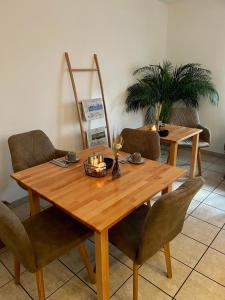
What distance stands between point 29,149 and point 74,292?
1.31 meters

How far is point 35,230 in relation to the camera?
4.72ft

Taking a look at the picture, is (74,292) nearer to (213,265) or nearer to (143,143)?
(213,265)

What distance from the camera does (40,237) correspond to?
137 cm

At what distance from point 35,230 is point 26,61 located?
5.56ft

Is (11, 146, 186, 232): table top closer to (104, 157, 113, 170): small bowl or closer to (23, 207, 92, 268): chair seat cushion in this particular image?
(104, 157, 113, 170): small bowl

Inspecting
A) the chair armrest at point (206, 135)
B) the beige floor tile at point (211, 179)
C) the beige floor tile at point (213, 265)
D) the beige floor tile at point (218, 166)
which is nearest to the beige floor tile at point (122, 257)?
the beige floor tile at point (213, 265)

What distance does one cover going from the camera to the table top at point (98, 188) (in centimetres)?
119

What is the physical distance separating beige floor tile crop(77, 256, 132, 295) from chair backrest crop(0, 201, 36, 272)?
22.2 inches

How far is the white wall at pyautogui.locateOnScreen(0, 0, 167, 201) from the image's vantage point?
7.36 feet

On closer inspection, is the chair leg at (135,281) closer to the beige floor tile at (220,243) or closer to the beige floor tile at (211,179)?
A: the beige floor tile at (220,243)

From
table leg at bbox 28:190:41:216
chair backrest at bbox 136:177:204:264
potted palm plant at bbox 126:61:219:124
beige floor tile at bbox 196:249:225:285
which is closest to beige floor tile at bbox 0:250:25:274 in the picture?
table leg at bbox 28:190:41:216

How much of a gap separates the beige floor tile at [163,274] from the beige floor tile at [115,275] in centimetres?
12

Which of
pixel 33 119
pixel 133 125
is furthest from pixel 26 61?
pixel 133 125

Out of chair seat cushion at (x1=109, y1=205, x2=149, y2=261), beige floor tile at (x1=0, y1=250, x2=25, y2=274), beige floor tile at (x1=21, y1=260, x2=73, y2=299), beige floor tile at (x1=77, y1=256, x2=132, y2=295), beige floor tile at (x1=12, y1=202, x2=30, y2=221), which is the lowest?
beige floor tile at (x1=77, y1=256, x2=132, y2=295)
